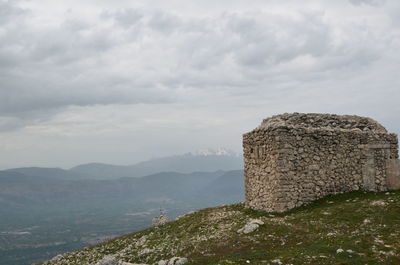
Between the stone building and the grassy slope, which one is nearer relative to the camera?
the grassy slope

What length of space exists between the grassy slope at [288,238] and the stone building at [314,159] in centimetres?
113

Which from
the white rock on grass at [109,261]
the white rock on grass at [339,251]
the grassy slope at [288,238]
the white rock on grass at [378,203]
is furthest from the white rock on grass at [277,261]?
the white rock on grass at [378,203]

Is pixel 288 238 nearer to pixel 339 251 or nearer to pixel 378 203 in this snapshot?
pixel 339 251

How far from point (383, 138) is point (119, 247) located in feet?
71.0

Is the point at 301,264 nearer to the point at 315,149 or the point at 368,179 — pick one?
the point at 315,149

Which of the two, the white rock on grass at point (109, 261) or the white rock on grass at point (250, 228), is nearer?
the white rock on grass at point (109, 261)

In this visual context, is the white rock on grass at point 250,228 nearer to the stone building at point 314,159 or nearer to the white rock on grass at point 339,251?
the stone building at point 314,159

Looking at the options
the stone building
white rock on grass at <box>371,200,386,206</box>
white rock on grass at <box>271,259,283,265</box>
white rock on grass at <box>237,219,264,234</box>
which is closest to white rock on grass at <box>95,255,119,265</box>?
white rock on grass at <box>237,219,264,234</box>

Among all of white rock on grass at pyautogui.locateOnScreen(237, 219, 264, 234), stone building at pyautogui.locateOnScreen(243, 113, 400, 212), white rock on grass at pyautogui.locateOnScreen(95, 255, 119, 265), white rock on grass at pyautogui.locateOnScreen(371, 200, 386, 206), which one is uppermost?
stone building at pyautogui.locateOnScreen(243, 113, 400, 212)

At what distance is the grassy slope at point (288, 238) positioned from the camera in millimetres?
16047

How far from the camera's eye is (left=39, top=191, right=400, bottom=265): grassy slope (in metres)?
16.0

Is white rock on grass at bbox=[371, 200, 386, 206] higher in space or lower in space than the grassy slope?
higher

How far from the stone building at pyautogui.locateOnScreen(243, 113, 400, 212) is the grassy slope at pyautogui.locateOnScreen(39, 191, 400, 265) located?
3.72 feet

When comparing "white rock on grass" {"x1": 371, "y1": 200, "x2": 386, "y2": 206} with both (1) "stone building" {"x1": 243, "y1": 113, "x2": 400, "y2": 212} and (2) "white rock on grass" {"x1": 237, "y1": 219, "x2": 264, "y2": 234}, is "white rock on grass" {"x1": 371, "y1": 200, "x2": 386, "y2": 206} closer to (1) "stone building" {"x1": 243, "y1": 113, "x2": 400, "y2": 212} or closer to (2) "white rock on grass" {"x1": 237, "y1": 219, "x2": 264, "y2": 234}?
(1) "stone building" {"x1": 243, "y1": 113, "x2": 400, "y2": 212}
